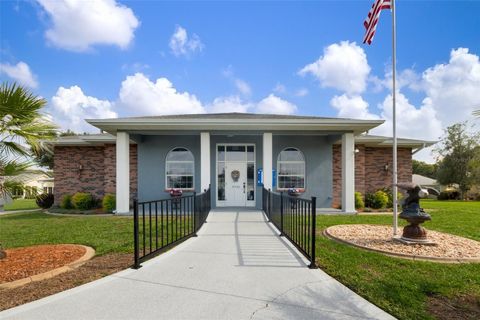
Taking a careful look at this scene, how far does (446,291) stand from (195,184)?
396 inches

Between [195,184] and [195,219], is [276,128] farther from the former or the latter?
[195,219]

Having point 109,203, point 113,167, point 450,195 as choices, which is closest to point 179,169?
point 109,203

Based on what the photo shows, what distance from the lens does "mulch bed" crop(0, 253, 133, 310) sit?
3189 mm

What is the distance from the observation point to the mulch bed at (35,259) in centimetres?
400

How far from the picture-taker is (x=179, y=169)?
40.7 ft

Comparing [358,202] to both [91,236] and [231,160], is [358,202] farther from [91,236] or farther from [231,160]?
[91,236]

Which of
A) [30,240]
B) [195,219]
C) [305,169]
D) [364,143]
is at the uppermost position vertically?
[364,143]

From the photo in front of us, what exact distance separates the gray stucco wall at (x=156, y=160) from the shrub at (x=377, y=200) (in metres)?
8.23

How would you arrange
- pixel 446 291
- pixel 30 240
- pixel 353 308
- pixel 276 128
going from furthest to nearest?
pixel 276 128 → pixel 30 240 → pixel 446 291 → pixel 353 308

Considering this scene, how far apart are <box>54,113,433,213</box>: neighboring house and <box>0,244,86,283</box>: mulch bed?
5.43 m

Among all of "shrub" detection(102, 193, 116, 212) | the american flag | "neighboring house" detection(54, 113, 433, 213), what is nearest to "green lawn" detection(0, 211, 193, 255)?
"neighboring house" detection(54, 113, 433, 213)

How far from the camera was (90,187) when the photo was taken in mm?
13781

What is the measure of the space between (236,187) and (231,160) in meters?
1.26

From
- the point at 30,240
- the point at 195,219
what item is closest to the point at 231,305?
the point at 195,219
